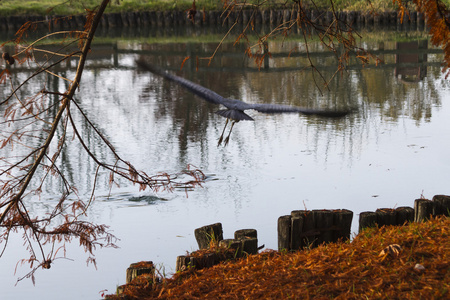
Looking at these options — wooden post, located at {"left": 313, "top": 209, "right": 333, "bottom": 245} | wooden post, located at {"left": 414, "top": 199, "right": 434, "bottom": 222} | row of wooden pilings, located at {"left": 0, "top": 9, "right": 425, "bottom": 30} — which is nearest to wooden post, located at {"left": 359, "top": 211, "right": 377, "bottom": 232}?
wooden post, located at {"left": 313, "top": 209, "right": 333, "bottom": 245}

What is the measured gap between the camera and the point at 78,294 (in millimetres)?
4816

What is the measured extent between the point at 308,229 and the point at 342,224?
236 mm

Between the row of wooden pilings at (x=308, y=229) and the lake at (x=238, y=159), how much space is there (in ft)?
2.69

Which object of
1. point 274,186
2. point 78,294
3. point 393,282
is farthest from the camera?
point 274,186

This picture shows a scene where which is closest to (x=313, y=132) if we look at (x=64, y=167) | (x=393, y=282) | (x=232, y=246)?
(x=64, y=167)

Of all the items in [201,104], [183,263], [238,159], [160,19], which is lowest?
[238,159]

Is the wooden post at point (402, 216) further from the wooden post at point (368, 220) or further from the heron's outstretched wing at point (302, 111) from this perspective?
the heron's outstretched wing at point (302, 111)

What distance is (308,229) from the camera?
4.30 metres

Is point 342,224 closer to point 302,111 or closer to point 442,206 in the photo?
point 442,206

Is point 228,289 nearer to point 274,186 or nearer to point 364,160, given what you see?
point 274,186

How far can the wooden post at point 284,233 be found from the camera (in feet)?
13.9

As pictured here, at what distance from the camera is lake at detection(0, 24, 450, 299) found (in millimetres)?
5535

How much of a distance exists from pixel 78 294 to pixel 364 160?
4225mm

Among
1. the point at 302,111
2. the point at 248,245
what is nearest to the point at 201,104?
the point at 302,111
